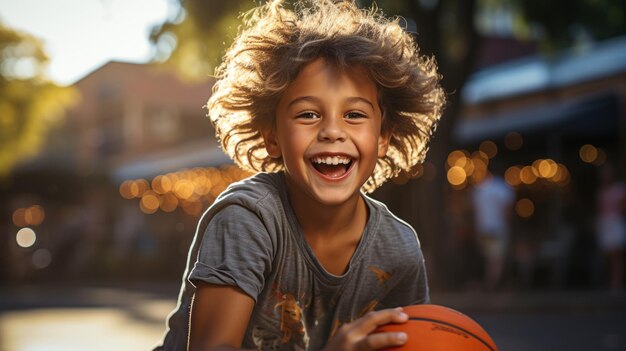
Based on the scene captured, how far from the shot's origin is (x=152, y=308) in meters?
13.4

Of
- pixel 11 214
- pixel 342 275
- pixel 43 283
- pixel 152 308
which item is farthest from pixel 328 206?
pixel 11 214

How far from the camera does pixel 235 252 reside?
9.71ft

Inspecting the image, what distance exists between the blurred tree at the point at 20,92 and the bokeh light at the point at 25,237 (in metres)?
9.56

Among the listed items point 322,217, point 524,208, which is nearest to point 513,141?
point 524,208

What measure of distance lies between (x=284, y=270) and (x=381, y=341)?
657mm

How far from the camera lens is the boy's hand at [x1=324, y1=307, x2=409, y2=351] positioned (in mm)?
2611

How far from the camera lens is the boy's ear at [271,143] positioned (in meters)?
3.45

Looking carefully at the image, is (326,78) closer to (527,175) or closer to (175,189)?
(527,175)

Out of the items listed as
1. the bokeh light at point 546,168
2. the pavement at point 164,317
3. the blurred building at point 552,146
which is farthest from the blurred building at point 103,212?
the bokeh light at point 546,168

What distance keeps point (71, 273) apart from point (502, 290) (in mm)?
10592

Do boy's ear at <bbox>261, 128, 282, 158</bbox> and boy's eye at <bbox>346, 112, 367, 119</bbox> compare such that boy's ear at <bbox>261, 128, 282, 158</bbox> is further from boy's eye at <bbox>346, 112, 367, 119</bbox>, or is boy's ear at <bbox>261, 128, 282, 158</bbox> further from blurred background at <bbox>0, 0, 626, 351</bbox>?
blurred background at <bbox>0, 0, 626, 351</bbox>

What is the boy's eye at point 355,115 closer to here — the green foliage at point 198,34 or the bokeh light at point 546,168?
the green foliage at point 198,34

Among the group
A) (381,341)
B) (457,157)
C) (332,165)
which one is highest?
(457,157)

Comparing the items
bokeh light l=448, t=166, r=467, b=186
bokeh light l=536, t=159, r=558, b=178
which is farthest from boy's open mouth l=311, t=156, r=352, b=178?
bokeh light l=448, t=166, r=467, b=186
